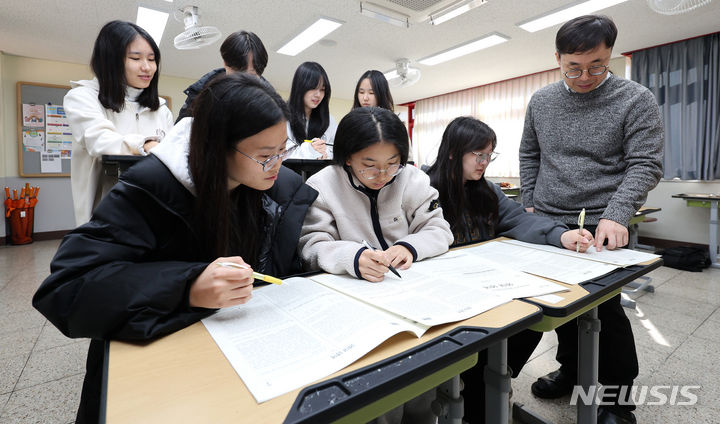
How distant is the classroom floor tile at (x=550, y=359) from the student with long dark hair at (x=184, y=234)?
3.60 ft

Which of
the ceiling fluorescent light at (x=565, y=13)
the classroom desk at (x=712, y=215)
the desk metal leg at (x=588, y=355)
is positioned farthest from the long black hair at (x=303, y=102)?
the classroom desk at (x=712, y=215)

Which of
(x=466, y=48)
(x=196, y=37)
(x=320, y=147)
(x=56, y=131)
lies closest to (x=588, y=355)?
(x=320, y=147)

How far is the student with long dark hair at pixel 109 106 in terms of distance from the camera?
1.24m

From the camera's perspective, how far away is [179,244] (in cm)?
72

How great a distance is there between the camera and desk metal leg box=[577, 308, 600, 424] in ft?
3.31

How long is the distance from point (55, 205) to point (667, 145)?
8144mm

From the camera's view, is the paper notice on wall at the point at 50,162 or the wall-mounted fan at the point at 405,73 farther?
the paper notice on wall at the point at 50,162

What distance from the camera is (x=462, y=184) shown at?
55.3 inches

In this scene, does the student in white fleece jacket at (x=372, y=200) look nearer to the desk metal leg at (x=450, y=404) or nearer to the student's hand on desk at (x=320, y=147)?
the desk metal leg at (x=450, y=404)

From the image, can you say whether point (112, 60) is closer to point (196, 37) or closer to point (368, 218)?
point (368, 218)

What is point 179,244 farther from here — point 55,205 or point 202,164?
point 55,205

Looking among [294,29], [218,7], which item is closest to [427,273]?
[218,7]

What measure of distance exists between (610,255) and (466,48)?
13.7 ft

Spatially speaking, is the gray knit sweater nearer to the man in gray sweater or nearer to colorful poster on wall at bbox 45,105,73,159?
the man in gray sweater
